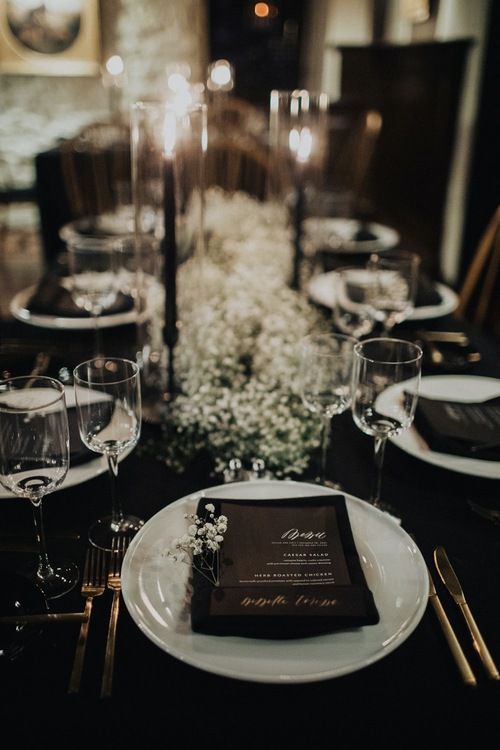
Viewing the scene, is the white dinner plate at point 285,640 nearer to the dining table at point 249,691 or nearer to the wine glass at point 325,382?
the dining table at point 249,691

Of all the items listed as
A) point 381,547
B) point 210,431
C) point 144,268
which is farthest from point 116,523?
point 144,268

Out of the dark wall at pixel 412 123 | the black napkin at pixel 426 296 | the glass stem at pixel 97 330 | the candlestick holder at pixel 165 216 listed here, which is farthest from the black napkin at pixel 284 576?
the dark wall at pixel 412 123

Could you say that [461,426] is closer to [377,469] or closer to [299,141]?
[377,469]

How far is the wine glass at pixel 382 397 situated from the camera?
3.17 ft

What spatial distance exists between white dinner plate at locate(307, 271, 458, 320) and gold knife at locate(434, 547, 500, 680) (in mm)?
953

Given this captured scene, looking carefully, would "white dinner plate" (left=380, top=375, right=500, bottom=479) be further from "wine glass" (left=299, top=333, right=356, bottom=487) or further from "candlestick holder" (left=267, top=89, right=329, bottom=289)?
"candlestick holder" (left=267, top=89, right=329, bottom=289)

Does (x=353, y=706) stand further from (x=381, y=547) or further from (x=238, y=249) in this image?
(x=238, y=249)

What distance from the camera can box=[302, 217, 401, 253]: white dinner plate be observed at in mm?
2259

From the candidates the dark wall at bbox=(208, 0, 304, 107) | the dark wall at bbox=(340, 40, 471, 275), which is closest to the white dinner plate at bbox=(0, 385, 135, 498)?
the dark wall at bbox=(340, 40, 471, 275)

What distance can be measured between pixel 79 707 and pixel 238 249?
166cm

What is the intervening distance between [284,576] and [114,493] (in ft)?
0.91

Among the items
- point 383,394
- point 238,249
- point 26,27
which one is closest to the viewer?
point 383,394

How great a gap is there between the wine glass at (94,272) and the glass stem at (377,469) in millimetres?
747

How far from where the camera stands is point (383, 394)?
3.20 ft
